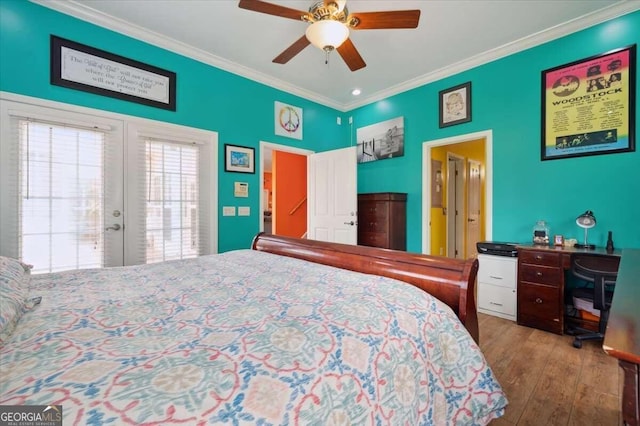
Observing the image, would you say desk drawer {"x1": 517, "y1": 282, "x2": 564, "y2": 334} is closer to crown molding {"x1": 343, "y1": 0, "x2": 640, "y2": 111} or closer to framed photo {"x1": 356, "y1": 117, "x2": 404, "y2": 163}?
framed photo {"x1": 356, "y1": 117, "x2": 404, "y2": 163}

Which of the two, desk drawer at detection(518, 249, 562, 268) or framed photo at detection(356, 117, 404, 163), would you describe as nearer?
desk drawer at detection(518, 249, 562, 268)

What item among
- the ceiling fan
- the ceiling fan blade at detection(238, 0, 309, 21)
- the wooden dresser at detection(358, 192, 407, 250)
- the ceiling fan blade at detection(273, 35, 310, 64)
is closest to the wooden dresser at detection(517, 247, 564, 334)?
the wooden dresser at detection(358, 192, 407, 250)

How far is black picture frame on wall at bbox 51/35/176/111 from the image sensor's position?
238 cm

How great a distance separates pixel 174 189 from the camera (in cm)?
301

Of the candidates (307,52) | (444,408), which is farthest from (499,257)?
(307,52)

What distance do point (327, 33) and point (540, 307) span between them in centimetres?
299

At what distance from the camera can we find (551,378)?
1786 millimetres

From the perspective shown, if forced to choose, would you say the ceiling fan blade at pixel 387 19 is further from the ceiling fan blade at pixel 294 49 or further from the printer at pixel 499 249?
the printer at pixel 499 249

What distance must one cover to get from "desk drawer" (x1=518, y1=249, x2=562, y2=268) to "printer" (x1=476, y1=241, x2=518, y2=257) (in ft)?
0.31

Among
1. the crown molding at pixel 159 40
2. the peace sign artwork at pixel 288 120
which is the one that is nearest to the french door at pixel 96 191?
the crown molding at pixel 159 40

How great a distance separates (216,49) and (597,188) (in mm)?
4158

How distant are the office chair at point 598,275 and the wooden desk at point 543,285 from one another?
0.14 metres

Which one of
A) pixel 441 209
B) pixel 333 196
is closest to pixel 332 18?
pixel 333 196

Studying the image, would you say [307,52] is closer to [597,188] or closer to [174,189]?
[174,189]
